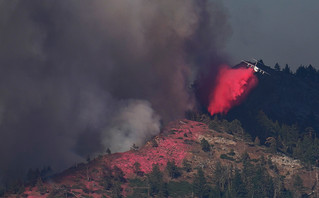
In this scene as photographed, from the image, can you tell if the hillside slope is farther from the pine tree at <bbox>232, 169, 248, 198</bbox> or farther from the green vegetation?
the pine tree at <bbox>232, 169, 248, 198</bbox>

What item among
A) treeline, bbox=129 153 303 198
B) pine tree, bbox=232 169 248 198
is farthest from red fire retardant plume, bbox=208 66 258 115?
pine tree, bbox=232 169 248 198

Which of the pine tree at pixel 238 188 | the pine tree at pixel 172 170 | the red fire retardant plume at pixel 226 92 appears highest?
the red fire retardant plume at pixel 226 92

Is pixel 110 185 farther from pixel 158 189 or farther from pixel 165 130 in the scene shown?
pixel 165 130

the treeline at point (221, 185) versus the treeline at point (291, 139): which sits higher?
the treeline at point (291, 139)

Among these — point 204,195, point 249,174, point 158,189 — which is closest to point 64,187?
point 158,189

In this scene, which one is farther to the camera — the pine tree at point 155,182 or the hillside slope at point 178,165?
the pine tree at point 155,182

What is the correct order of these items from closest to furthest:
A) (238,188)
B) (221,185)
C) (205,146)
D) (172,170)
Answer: (238,188) < (221,185) < (172,170) < (205,146)

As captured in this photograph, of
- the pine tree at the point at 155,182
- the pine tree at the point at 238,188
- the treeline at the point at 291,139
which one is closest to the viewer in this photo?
the pine tree at the point at 155,182

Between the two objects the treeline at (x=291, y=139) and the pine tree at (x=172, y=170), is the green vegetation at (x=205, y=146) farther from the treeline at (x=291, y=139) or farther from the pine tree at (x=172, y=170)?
the treeline at (x=291, y=139)

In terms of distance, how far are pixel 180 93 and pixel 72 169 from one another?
4725 centimetres

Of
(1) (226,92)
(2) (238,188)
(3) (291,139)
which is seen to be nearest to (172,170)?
(2) (238,188)

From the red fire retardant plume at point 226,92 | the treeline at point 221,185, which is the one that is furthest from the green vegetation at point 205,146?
the red fire retardant plume at point 226,92

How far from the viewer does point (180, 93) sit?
195625 mm

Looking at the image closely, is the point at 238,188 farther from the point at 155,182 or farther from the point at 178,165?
the point at 155,182
